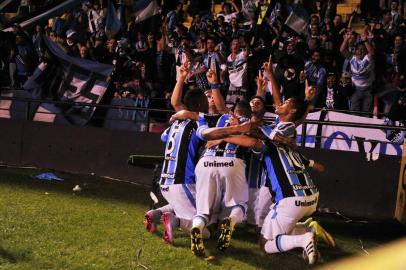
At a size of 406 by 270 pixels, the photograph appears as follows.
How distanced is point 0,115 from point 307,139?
309 inches

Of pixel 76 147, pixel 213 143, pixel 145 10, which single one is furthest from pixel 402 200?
pixel 145 10

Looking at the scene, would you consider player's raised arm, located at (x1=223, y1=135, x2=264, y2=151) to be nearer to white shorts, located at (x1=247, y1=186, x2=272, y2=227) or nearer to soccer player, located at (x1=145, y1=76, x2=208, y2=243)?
soccer player, located at (x1=145, y1=76, x2=208, y2=243)

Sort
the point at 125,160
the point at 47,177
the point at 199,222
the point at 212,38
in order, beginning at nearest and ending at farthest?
the point at 199,222, the point at 47,177, the point at 125,160, the point at 212,38

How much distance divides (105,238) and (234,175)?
5.57ft

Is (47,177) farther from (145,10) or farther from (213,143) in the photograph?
(145,10)

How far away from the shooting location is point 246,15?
15164 millimetres

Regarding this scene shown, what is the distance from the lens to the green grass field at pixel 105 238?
6207mm

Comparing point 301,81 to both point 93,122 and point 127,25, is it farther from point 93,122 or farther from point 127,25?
point 127,25

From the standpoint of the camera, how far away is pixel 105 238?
279 inches

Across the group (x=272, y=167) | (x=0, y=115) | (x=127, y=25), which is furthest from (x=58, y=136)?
(x=272, y=167)

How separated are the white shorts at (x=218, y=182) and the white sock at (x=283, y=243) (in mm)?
698

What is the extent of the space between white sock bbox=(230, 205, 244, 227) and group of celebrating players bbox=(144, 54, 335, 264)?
0.04ft

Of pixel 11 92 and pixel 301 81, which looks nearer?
pixel 301 81

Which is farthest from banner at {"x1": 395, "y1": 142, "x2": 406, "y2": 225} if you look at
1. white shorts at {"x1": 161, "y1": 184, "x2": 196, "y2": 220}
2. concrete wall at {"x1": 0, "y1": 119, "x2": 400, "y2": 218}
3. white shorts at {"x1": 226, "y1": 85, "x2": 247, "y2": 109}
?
white shorts at {"x1": 226, "y1": 85, "x2": 247, "y2": 109}
